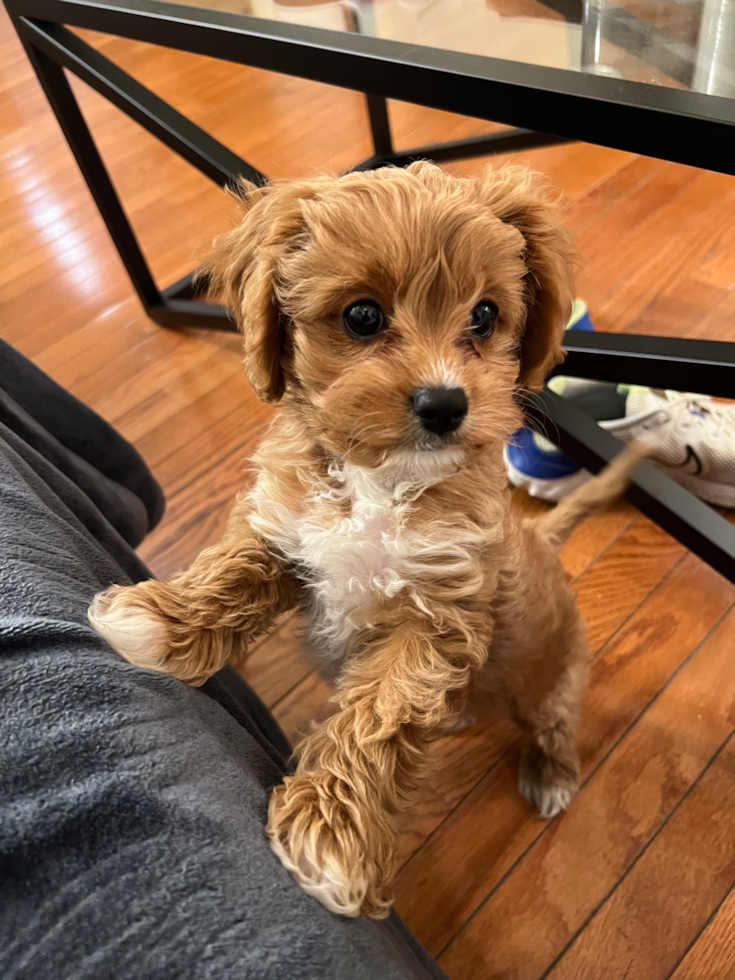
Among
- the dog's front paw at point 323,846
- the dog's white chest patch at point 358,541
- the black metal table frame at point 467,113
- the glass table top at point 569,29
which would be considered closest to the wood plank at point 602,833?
the black metal table frame at point 467,113

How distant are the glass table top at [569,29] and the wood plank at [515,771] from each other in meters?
1.22

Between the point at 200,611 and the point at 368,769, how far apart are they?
1.02ft

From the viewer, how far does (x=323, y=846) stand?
33.8 inches

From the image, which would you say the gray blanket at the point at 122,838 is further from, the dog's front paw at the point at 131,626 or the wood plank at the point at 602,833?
the wood plank at the point at 602,833

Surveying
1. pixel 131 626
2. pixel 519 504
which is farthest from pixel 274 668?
pixel 131 626

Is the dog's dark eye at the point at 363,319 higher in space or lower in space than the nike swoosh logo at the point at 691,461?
higher

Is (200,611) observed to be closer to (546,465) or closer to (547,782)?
(547,782)

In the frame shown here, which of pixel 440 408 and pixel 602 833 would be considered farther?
pixel 602 833

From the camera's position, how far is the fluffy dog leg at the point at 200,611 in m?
0.94

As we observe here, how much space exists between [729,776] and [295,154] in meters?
2.79

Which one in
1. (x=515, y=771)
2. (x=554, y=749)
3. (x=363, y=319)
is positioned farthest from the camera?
(x=515, y=771)

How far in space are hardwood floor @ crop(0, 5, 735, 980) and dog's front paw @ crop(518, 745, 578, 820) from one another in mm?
39

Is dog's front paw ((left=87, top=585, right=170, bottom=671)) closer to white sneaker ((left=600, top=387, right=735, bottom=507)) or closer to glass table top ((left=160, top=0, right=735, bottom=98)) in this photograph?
glass table top ((left=160, top=0, right=735, bottom=98))

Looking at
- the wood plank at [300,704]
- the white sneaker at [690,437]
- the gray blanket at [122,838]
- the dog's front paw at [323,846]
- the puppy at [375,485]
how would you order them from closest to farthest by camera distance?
1. the gray blanket at [122,838]
2. the dog's front paw at [323,846]
3. the puppy at [375,485]
4. the wood plank at [300,704]
5. the white sneaker at [690,437]
